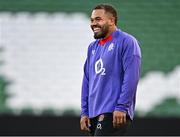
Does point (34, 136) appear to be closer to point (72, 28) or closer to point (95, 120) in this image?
point (72, 28)

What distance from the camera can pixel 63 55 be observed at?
30.6 ft

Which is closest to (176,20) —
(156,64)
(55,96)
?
(156,64)

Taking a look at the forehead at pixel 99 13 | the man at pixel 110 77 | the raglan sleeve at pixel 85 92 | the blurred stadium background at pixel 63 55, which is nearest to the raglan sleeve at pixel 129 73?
the man at pixel 110 77

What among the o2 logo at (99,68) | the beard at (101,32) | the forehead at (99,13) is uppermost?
the forehead at (99,13)

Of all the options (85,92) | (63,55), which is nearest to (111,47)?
(85,92)

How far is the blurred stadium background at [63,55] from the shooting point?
9.05 meters

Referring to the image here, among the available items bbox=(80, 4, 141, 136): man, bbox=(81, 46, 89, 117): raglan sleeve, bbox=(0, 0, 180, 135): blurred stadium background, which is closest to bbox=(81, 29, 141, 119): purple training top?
bbox=(80, 4, 141, 136): man

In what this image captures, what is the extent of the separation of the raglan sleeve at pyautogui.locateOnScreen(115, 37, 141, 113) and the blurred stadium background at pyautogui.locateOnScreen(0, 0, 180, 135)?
4222 millimetres

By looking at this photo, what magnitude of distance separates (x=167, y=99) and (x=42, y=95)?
1741 millimetres

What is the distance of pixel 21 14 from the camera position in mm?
9461

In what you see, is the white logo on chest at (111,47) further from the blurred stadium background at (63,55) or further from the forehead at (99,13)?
the blurred stadium background at (63,55)

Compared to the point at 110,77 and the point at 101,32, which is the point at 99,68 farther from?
the point at 101,32

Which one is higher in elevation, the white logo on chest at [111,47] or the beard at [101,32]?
the beard at [101,32]

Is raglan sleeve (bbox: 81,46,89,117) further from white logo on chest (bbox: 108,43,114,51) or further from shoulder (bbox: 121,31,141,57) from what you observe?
shoulder (bbox: 121,31,141,57)
